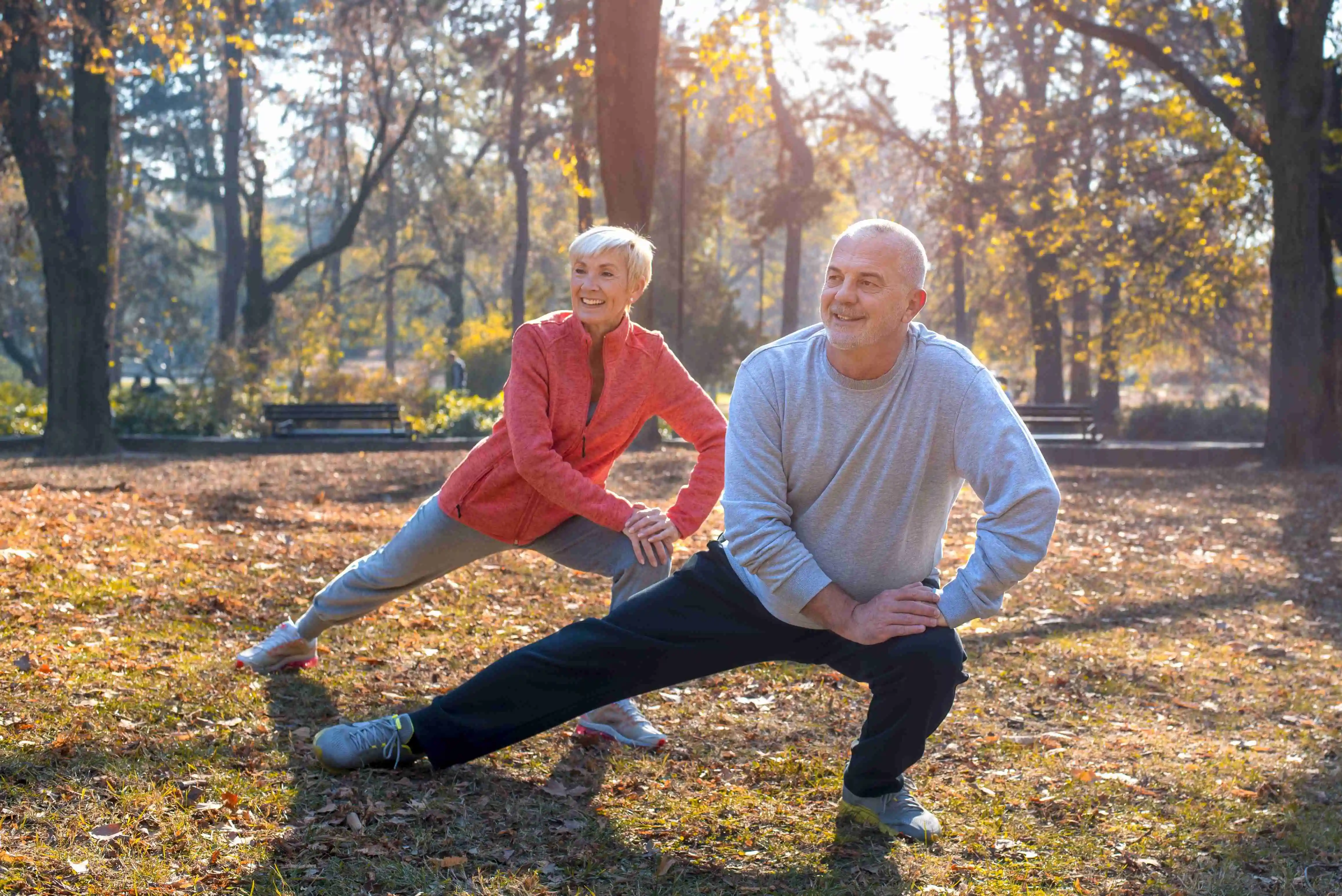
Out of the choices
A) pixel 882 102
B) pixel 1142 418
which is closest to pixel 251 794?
pixel 1142 418

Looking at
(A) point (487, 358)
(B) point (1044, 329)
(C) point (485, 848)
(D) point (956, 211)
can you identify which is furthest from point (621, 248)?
(A) point (487, 358)

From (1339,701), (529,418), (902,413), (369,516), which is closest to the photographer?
(902,413)

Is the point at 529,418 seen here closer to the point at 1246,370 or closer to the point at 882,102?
the point at 882,102

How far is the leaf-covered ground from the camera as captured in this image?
3.67m

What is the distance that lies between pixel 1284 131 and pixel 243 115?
99.4ft

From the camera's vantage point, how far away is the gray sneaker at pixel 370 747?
4141 mm

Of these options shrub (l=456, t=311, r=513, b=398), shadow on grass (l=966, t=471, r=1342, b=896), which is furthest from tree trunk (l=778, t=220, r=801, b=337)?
shadow on grass (l=966, t=471, r=1342, b=896)

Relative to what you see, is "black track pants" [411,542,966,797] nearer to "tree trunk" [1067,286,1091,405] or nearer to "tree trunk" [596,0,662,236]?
"tree trunk" [596,0,662,236]

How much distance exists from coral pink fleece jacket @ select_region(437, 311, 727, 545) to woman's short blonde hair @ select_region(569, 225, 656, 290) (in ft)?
0.56

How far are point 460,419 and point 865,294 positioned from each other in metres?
18.4

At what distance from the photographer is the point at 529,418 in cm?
433

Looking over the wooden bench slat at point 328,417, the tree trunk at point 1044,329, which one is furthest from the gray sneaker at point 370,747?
the tree trunk at point 1044,329

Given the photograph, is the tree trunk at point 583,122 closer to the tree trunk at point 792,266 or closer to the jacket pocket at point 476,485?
the jacket pocket at point 476,485

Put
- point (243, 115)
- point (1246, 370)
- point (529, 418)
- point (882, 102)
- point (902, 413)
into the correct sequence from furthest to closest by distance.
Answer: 1. point (243, 115)
2. point (1246, 370)
3. point (882, 102)
4. point (529, 418)
5. point (902, 413)
